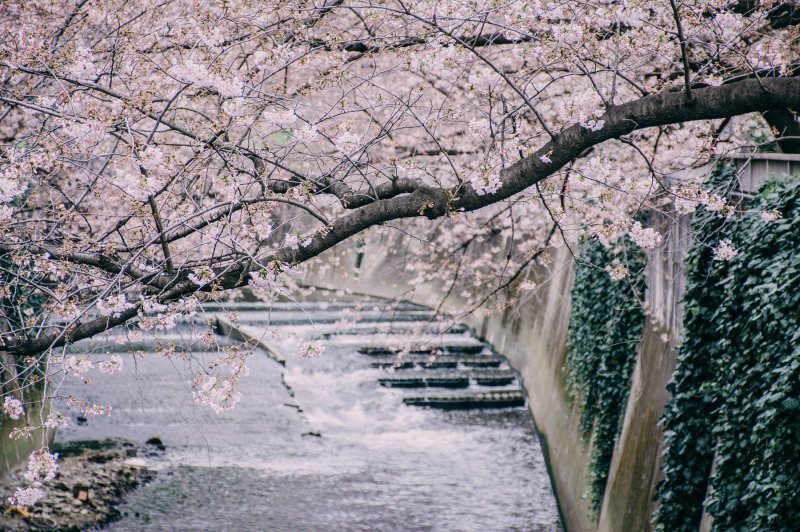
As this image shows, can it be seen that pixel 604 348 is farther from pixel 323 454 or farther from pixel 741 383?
pixel 323 454

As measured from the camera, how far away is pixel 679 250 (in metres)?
8.13

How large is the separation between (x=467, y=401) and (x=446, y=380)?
101 cm

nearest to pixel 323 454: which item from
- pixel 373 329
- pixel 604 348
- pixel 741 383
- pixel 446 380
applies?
pixel 446 380

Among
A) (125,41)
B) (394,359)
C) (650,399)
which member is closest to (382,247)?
(394,359)

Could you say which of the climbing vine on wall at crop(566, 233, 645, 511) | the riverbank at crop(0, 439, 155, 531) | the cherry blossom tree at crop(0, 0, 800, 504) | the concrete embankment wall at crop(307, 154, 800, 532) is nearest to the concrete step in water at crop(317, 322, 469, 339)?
the concrete embankment wall at crop(307, 154, 800, 532)

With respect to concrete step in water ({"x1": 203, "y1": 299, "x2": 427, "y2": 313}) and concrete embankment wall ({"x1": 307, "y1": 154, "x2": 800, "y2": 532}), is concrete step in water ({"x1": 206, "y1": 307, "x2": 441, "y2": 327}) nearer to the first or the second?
concrete step in water ({"x1": 203, "y1": 299, "x2": 427, "y2": 313})

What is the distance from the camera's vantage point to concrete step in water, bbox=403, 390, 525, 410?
15734 mm

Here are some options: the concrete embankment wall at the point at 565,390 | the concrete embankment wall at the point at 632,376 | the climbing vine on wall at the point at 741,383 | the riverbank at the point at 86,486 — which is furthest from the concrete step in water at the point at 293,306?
the climbing vine on wall at the point at 741,383

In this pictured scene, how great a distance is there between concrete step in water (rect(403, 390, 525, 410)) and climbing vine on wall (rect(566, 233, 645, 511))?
411 cm

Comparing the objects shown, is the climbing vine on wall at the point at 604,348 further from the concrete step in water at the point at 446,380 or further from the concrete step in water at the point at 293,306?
the concrete step in water at the point at 293,306

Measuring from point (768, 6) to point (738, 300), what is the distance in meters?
2.33

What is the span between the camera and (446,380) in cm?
1666

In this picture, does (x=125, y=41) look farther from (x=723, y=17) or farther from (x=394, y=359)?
(x=394, y=359)

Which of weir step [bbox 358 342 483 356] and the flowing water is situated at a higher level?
weir step [bbox 358 342 483 356]
